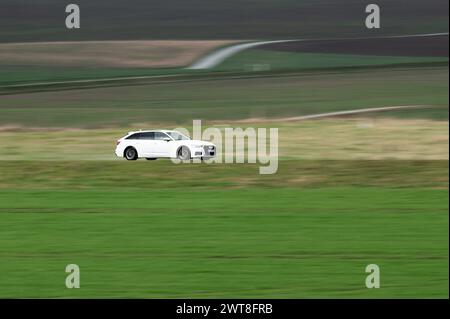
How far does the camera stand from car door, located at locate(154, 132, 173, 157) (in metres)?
15.1

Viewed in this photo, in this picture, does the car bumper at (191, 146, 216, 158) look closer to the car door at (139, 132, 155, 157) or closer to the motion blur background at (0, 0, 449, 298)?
the motion blur background at (0, 0, 449, 298)

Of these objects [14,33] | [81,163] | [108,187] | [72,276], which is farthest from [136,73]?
[72,276]

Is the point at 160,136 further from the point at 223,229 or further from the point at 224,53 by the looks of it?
the point at 224,53

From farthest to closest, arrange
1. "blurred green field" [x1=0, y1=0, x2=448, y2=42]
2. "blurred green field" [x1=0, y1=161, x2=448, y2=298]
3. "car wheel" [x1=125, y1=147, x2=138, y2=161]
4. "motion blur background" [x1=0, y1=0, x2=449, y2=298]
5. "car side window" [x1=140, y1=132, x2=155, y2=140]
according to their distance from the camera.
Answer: "blurred green field" [x1=0, y1=0, x2=448, y2=42]
"car wheel" [x1=125, y1=147, x2=138, y2=161]
"car side window" [x1=140, y1=132, x2=155, y2=140]
"motion blur background" [x1=0, y1=0, x2=449, y2=298]
"blurred green field" [x1=0, y1=161, x2=448, y2=298]

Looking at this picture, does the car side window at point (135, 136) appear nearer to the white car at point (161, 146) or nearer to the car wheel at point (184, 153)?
the white car at point (161, 146)

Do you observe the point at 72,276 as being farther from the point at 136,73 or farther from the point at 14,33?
the point at 14,33

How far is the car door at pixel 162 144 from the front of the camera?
1506 centimetres

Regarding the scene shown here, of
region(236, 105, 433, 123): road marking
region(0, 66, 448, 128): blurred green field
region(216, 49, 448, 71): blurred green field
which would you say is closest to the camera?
region(236, 105, 433, 123): road marking

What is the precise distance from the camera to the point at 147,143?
1520 cm

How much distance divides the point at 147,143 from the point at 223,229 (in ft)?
15.4

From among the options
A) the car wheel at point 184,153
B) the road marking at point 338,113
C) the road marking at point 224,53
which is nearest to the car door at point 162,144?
the car wheel at point 184,153

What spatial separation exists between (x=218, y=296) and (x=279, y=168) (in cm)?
775

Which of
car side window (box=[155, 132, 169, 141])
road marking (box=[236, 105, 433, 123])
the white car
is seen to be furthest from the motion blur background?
car side window (box=[155, 132, 169, 141])

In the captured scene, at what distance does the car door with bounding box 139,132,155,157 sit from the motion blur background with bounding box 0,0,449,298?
0.31 meters
